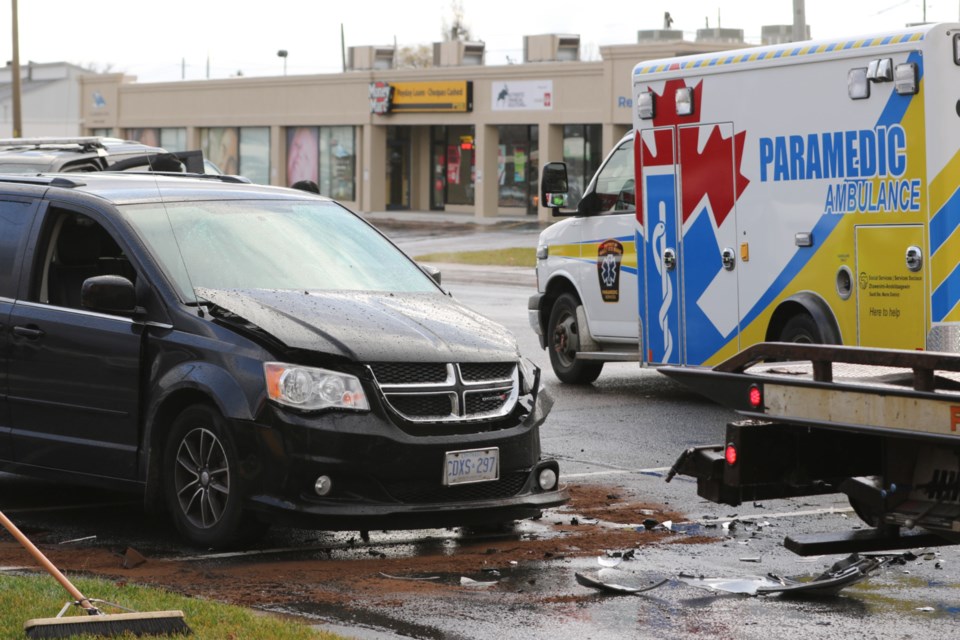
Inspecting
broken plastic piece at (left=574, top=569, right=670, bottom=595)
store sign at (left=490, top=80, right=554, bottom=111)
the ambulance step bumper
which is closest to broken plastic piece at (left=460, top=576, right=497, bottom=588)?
broken plastic piece at (left=574, top=569, right=670, bottom=595)

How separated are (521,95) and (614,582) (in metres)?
44.1

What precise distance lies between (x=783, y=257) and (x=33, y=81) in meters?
103

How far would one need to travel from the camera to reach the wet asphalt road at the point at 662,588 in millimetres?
6145

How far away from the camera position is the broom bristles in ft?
18.4

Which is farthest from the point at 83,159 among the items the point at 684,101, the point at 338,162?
the point at 338,162

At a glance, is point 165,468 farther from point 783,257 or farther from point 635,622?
point 783,257

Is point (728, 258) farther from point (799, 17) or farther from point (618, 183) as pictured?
point (799, 17)

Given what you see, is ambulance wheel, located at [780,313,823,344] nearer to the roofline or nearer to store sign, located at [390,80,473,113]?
the roofline

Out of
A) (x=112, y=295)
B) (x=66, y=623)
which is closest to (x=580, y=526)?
(x=112, y=295)

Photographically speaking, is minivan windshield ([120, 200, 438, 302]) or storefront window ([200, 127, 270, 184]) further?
storefront window ([200, 127, 270, 184])

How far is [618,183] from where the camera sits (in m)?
14.3

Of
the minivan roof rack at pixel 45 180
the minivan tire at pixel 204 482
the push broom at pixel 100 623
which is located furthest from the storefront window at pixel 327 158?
the push broom at pixel 100 623

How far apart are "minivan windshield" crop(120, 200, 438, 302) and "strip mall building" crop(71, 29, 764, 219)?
1420 inches

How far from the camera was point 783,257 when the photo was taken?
11633mm
